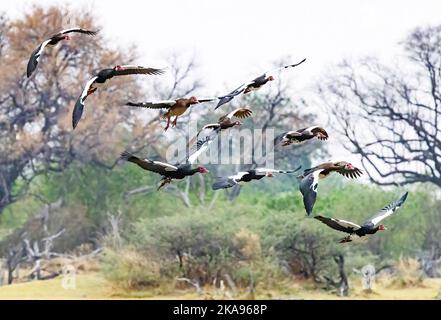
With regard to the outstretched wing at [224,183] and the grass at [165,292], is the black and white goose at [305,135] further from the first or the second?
the grass at [165,292]

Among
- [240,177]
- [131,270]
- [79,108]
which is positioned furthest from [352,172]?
[131,270]

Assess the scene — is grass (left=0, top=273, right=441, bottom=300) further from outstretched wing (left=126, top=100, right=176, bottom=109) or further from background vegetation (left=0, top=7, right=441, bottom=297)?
outstretched wing (left=126, top=100, right=176, bottom=109)

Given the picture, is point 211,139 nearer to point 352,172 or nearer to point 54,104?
point 352,172

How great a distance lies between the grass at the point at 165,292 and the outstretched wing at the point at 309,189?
13.4m

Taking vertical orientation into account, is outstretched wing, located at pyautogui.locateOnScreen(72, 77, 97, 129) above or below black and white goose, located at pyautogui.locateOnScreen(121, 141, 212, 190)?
above

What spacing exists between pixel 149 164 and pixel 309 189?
53.2 inches

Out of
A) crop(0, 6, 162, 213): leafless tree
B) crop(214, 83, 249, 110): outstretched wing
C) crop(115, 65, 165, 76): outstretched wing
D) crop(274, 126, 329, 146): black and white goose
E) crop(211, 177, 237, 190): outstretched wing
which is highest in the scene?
crop(0, 6, 162, 213): leafless tree

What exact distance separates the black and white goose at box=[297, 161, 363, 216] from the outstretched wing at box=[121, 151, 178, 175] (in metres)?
1.17

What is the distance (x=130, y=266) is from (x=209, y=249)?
1829mm

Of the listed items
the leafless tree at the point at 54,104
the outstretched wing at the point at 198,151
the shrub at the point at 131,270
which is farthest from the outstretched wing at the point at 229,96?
the leafless tree at the point at 54,104

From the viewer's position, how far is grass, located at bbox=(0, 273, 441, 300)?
2247 centimetres

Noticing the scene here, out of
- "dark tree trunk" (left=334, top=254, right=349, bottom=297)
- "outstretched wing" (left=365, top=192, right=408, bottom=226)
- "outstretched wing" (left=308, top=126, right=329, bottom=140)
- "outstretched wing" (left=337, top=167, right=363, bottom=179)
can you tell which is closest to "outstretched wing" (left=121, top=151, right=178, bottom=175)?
"outstretched wing" (left=308, top=126, right=329, bottom=140)

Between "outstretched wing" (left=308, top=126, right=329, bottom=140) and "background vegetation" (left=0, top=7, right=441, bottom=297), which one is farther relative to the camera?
"background vegetation" (left=0, top=7, right=441, bottom=297)
